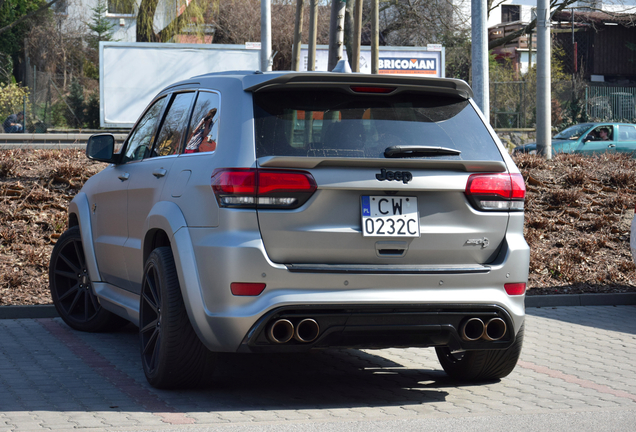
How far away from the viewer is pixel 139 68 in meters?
28.3

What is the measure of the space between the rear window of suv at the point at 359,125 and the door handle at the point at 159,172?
36.2 inches

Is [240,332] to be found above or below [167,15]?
below

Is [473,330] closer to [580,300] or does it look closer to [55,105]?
[580,300]

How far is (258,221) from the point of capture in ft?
14.6

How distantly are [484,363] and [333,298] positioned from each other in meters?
1.55

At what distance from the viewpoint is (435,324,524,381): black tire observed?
5471mm

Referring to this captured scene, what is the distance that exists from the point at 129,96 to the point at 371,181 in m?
25.0

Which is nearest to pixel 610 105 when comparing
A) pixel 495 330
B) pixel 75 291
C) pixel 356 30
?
pixel 356 30

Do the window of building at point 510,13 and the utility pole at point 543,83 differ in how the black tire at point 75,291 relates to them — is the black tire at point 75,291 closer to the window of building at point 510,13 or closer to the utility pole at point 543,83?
the utility pole at point 543,83

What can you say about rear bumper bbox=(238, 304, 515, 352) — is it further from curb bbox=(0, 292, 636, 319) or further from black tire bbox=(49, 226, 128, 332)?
curb bbox=(0, 292, 636, 319)

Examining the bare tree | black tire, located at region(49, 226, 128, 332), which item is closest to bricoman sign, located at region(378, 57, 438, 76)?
the bare tree

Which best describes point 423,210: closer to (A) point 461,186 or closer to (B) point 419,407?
(A) point 461,186

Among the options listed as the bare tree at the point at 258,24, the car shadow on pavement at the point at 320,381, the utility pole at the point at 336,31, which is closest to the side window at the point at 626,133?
the utility pole at the point at 336,31

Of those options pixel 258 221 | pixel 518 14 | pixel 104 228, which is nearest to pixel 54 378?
pixel 104 228
